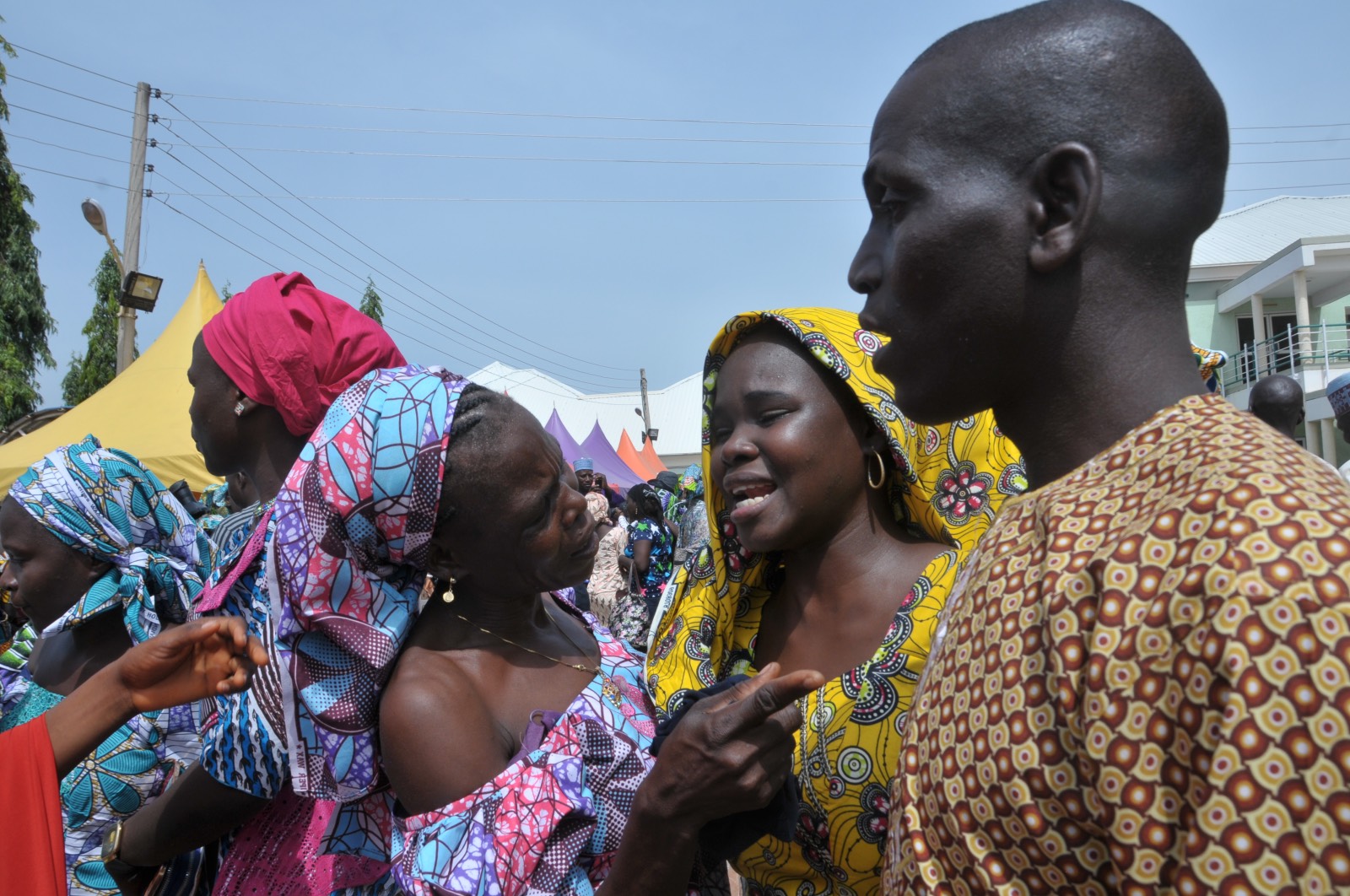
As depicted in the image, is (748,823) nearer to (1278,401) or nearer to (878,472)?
(878,472)

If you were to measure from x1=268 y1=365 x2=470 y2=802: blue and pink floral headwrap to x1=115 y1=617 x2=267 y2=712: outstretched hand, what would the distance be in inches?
3.5

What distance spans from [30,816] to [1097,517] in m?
1.95

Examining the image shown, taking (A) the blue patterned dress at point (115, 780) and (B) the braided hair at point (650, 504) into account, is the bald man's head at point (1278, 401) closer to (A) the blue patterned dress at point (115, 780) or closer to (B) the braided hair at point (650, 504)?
(A) the blue patterned dress at point (115, 780)

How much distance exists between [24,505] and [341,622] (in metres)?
2.03

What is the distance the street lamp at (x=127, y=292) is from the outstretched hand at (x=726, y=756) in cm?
1288

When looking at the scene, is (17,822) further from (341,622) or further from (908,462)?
(908,462)

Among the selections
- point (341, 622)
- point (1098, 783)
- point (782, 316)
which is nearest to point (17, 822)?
point (341, 622)

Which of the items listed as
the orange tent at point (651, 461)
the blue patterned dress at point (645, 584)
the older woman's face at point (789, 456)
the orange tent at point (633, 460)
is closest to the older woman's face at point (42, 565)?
the older woman's face at point (789, 456)

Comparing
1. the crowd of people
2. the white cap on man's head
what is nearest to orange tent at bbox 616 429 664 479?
the white cap on man's head

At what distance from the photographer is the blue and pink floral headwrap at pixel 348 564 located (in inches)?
77.0

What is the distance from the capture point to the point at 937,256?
1.13m

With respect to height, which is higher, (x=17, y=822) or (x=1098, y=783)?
(x=1098, y=783)

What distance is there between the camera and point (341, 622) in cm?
196

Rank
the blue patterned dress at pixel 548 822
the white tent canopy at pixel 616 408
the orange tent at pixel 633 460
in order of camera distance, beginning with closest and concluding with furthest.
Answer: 1. the blue patterned dress at pixel 548 822
2. the orange tent at pixel 633 460
3. the white tent canopy at pixel 616 408
